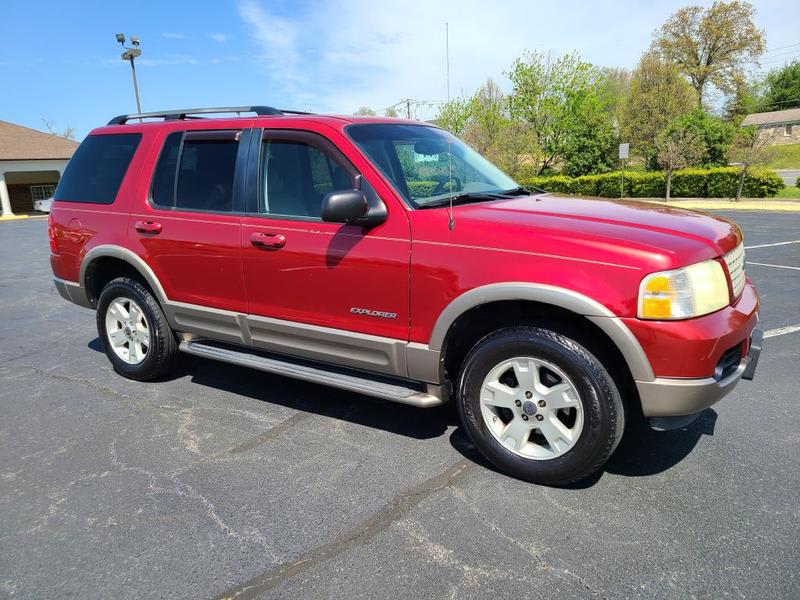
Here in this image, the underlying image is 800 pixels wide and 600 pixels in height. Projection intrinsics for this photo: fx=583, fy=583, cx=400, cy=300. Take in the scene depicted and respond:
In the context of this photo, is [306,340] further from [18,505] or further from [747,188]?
[747,188]

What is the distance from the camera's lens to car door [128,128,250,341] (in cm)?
396

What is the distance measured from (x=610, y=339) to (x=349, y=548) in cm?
157

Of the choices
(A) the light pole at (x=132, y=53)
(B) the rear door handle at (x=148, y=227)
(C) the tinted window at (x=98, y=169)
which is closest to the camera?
(B) the rear door handle at (x=148, y=227)

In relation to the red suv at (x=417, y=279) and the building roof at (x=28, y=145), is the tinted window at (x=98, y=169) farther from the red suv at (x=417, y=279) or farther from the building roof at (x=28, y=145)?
the building roof at (x=28, y=145)

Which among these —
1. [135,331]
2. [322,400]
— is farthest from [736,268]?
[135,331]

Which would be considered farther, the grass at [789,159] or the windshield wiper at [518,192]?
the grass at [789,159]

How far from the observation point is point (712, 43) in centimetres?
4972

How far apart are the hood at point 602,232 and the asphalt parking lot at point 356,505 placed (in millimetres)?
1219

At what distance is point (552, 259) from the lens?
284 centimetres

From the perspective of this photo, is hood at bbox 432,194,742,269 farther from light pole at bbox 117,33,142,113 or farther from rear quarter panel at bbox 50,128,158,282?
light pole at bbox 117,33,142,113

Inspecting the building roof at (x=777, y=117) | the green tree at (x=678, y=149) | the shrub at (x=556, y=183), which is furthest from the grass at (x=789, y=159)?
the shrub at (x=556, y=183)

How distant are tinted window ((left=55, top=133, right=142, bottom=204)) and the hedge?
71.2 ft

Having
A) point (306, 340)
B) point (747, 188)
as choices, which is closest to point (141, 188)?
point (306, 340)

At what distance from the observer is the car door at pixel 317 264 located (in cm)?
333
